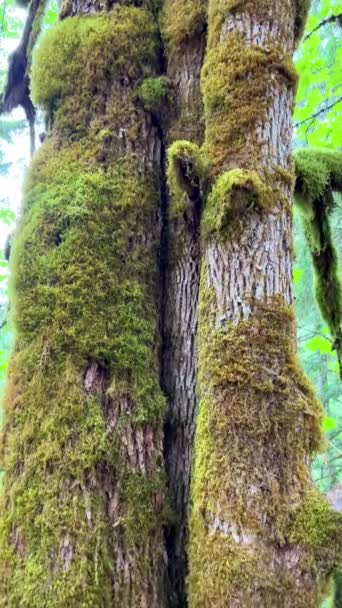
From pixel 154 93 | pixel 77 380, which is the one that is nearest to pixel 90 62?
pixel 154 93

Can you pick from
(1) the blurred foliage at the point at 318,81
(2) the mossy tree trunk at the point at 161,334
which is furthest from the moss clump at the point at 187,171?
(1) the blurred foliage at the point at 318,81

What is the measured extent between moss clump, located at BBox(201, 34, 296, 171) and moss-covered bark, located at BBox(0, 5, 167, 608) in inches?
13.5

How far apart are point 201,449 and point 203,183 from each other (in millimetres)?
990

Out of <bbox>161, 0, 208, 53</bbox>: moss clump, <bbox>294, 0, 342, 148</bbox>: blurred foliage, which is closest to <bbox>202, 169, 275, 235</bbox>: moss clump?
<bbox>161, 0, 208, 53</bbox>: moss clump

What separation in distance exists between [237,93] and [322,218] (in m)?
Result: 0.87

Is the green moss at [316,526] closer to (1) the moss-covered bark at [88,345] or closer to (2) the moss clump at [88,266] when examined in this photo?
(1) the moss-covered bark at [88,345]

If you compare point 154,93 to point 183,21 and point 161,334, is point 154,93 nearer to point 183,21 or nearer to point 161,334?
point 183,21

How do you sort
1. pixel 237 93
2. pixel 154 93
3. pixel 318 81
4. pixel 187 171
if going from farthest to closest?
1. pixel 318 81
2. pixel 154 93
3. pixel 237 93
4. pixel 187 171

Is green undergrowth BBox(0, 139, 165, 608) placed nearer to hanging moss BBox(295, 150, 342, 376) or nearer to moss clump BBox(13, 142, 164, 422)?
moss clump BBox(13, 142, 164, 422)

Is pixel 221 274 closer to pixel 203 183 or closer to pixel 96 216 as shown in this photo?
pixel 203 183

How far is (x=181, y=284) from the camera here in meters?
2.36

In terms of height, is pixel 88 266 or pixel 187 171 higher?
pixel 187 171

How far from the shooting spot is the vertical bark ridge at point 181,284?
207 centimetres

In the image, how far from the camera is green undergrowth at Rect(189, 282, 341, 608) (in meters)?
1.75
